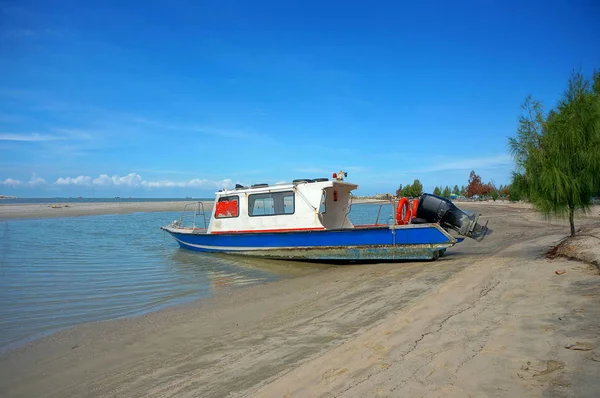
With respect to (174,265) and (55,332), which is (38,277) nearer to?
(174,265)

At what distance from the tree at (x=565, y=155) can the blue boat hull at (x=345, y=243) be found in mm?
2651

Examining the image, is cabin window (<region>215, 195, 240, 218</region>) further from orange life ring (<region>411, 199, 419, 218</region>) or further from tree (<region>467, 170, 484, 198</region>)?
tree (<region>467, 170, 484, 198</region>)

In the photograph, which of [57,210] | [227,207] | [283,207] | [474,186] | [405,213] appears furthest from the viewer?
[474,186]

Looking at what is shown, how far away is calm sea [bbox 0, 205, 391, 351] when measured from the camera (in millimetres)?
7321

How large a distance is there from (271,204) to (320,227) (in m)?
2.16

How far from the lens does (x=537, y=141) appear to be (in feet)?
34.3

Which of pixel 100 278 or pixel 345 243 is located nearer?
pixel 100 278

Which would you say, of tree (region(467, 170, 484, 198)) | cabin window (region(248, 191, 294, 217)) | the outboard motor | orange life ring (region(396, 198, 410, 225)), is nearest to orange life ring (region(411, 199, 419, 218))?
the outboard motor

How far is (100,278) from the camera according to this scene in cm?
1070

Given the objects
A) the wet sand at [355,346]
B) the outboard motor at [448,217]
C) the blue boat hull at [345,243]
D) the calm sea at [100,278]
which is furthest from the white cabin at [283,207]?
the wet sand at [355,346]

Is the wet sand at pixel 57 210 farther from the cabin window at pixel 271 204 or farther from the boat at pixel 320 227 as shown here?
the cabin window at pixel 271 204

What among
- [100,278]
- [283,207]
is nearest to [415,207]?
[283,207]

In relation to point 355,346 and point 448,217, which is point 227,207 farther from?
point 355,346

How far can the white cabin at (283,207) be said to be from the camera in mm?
13180
